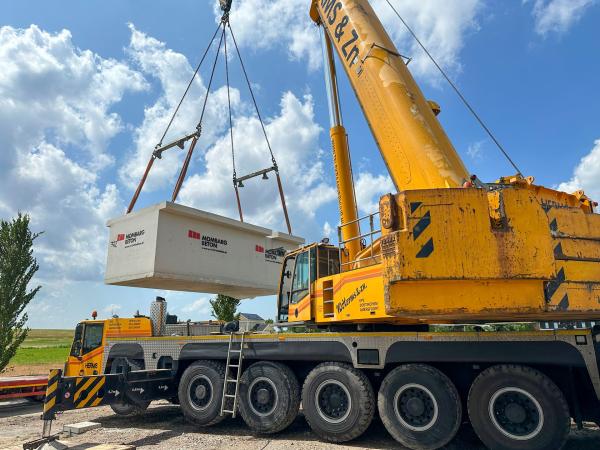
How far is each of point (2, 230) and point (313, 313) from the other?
1334 centimetres

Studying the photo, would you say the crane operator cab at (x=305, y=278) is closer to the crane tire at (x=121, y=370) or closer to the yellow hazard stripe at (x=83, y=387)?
the crane tire at (x=121, y=370)

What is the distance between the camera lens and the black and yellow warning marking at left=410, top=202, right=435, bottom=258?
15.6 ft

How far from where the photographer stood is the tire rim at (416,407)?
6141 mm

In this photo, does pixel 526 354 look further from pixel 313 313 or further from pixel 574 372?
pixel 313 313

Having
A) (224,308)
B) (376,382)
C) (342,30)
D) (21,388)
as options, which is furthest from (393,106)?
(224,308)

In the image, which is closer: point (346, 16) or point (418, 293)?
point (418, 293)

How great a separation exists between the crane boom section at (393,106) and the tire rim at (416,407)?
2.90 meters

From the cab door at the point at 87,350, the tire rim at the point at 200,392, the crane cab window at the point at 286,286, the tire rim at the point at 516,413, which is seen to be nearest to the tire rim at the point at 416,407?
the tire rim at the point at 516,413

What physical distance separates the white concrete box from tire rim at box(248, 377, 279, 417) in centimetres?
322

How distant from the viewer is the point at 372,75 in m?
7.26

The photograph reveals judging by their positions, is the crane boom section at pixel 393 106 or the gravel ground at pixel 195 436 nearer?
the crane boom section at pixel 393 106

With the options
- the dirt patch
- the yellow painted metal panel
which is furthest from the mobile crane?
the dirt patch

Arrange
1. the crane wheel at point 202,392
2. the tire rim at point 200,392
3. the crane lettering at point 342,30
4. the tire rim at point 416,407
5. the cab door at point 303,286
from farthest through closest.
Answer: the tire rim at point 200,392, the crane wheel at point 202,392, the crane lettering at point 342,30, the cab door at point 303,286, the tire rim at point 416,407

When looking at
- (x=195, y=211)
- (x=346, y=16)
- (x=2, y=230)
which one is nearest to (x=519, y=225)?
(x=346, y=16)
